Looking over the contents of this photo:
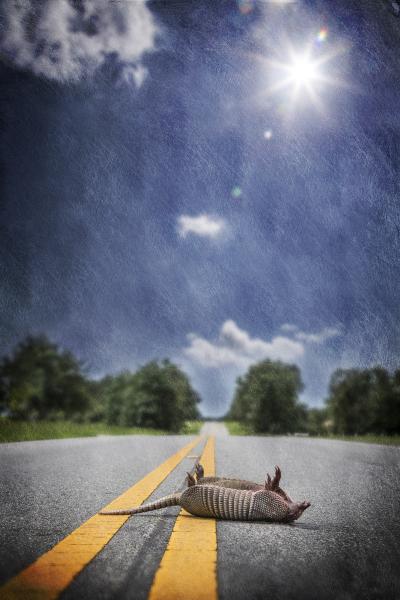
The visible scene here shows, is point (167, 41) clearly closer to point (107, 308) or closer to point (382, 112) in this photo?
point (382, 112)

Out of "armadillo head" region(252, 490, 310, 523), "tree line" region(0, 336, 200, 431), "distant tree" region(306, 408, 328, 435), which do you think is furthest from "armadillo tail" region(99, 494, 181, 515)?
"distant tree" region(306, 408, 328, 435)

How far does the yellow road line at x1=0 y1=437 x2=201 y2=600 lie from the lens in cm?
152

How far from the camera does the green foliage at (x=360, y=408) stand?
531 inches

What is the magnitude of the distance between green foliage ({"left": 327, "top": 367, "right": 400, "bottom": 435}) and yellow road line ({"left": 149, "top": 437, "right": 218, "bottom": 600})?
10503 mm

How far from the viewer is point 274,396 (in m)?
14.5

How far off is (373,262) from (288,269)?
1.04m

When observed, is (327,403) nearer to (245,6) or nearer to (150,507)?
(150,507)

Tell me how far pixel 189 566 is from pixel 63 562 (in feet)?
1.69

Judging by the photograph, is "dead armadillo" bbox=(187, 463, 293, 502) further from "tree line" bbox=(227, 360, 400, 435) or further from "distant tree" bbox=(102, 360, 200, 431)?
"distant tree" bbox=(102, 360, 200, 431)

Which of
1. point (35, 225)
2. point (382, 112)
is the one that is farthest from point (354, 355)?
point (35, 225)

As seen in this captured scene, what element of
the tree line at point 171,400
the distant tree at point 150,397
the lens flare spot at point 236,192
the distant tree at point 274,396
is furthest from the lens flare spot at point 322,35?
the distant tree at point 150,397

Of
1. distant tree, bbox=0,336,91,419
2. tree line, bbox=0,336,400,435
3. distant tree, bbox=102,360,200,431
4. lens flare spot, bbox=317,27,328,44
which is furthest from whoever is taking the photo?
distant tree, bbox=102,360,200,431

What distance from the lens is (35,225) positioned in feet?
12.7

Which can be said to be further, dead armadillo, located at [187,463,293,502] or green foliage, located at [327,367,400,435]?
green foliage, located at [327,367,400,435]
